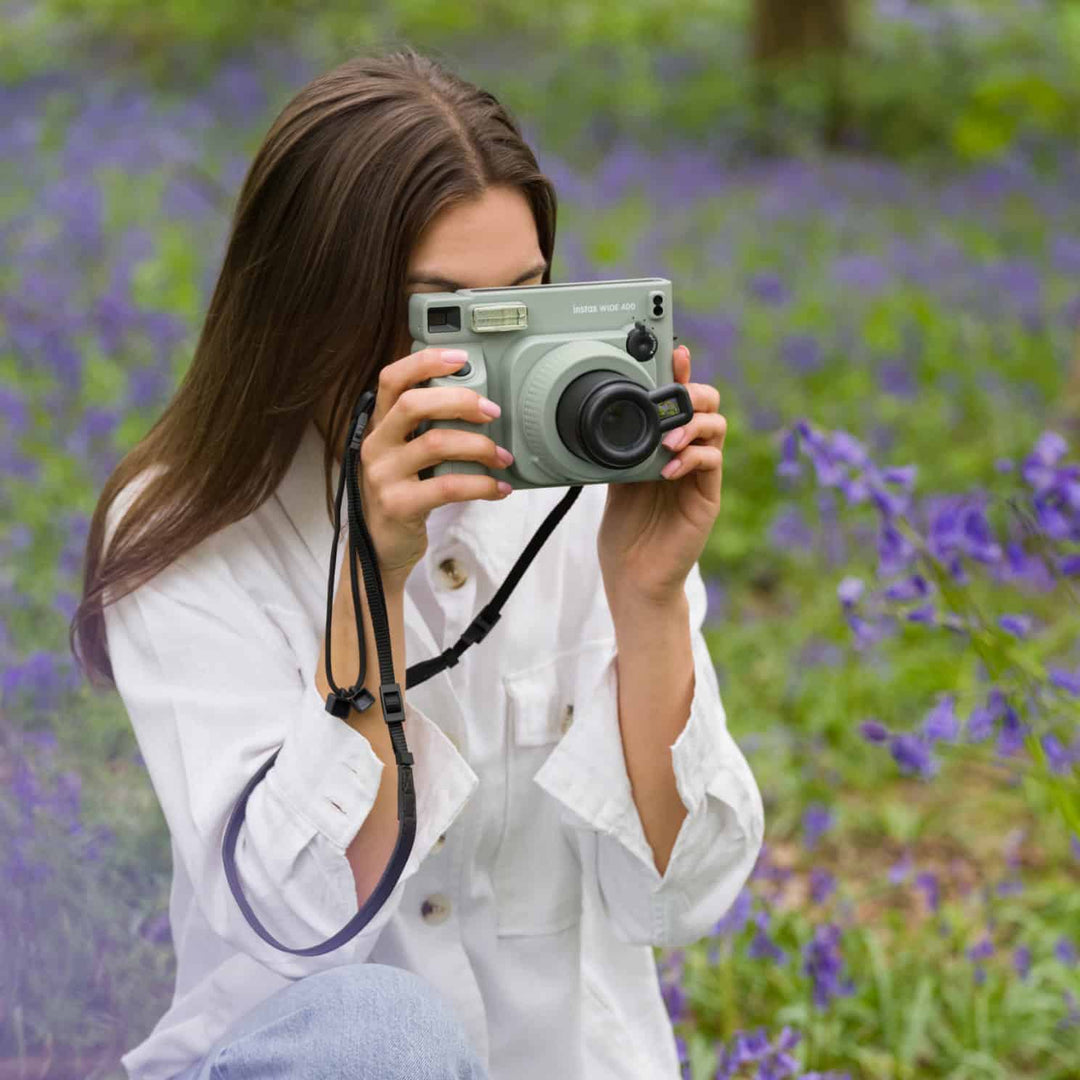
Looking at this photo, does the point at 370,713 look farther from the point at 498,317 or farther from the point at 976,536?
the point at 976,536

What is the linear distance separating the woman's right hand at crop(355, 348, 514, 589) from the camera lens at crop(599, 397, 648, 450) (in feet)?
0.29

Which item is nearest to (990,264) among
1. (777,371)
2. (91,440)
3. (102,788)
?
(777,371)

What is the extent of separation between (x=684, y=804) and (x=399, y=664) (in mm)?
331

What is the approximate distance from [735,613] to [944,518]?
5.57 ft

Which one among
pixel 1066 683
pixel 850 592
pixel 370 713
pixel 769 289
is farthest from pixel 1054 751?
pixel 769 289

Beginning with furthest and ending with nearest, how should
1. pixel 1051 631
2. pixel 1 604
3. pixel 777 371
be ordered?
pixel 777 371, pixel 1051 631, pixel 1 604

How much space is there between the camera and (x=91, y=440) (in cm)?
346

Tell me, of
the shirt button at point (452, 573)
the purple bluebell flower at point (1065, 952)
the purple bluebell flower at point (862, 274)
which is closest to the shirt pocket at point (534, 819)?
the shirt button at point (452, 573)

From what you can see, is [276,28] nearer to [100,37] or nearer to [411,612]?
[100,37]

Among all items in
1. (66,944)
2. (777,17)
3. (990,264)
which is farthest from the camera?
(777,17)

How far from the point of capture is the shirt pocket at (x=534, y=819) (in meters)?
1.58

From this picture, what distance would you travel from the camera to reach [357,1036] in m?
1.27

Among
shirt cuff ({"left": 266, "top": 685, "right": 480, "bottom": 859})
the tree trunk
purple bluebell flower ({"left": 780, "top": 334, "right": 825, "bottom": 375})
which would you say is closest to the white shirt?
shirt cuff ({"left": 266, "top": 685, "right": 480, "bottom": 859})

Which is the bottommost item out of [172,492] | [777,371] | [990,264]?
[172,492]
